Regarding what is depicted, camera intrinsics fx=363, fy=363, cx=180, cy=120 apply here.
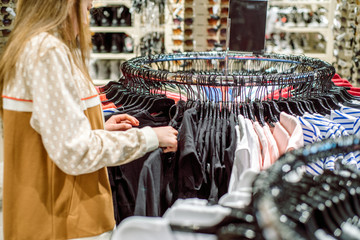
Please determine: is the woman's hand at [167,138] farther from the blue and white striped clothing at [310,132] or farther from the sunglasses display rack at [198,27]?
the sunglasses display rack at [198,27]

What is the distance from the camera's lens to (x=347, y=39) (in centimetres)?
421

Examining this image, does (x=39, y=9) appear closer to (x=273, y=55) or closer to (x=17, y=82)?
(x=17, y=82)

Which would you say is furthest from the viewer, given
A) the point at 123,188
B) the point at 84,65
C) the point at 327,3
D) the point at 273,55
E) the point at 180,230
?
the point at 327,3

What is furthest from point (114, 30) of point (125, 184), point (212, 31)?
point (125, 184)

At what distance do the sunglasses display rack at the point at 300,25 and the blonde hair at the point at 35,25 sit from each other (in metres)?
4.12

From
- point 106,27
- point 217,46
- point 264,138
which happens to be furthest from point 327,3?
point 264,138

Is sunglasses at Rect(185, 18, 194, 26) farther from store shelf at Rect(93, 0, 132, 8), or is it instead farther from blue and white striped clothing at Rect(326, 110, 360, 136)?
blue and white striped clothing at Rect(326, 110, 360, 136)

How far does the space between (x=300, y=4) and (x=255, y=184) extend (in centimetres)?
471

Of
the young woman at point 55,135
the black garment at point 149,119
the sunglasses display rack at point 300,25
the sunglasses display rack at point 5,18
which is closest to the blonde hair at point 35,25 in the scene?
the young woman at point 55,135

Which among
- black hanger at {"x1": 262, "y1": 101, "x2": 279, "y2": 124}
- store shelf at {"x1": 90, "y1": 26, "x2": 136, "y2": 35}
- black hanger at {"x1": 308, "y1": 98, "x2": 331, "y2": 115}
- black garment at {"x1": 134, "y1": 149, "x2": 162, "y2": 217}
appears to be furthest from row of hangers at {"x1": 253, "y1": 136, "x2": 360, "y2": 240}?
store shelf at {"x1": 90, "y1": 26, "x2": 136, "y2": 35}

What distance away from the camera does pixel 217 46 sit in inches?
190

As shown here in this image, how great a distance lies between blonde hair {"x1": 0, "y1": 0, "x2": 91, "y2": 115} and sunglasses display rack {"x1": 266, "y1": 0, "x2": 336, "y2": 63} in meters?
4.12

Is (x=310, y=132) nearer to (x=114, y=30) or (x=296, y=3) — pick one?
(x=114, y=30)

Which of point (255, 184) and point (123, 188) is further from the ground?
point (255, 184)
